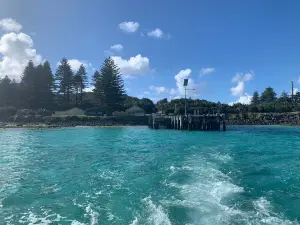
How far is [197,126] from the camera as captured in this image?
193 ft

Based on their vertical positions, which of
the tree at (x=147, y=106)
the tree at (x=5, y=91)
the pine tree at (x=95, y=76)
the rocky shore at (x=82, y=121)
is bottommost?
the rocky shore at (x=82, y=121)

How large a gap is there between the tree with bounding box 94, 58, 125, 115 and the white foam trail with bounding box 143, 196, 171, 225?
254 feet

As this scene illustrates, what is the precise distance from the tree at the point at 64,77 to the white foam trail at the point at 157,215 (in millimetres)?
91407

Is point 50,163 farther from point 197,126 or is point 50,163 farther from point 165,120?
point 165,120

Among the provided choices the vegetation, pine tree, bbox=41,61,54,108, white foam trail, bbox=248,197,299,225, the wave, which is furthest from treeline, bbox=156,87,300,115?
white foam trail, bbox=248,197,299,225

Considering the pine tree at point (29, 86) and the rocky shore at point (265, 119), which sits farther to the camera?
the pine tree at point (29, 86)

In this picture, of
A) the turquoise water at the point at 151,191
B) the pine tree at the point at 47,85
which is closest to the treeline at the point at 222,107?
the pine tree at the point at 47,85

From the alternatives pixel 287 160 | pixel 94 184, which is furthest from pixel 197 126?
pixel 94 184

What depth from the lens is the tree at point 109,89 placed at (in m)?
87.2

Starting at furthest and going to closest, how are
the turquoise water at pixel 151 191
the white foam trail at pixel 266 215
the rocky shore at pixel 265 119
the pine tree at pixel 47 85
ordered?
the pine tree at pixel 47 85, the rocky shore at pixel 265 119, the turquoise water at pixel 151 191, the white foam trail at pixel 266 215

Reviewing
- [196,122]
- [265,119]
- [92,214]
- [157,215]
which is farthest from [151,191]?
[265,119]

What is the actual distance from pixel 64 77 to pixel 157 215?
93465mm

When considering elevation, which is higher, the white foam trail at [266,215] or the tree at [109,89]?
the tree at [109,89]

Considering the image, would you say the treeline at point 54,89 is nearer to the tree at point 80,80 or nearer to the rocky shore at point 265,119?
the tree at point 80,80
